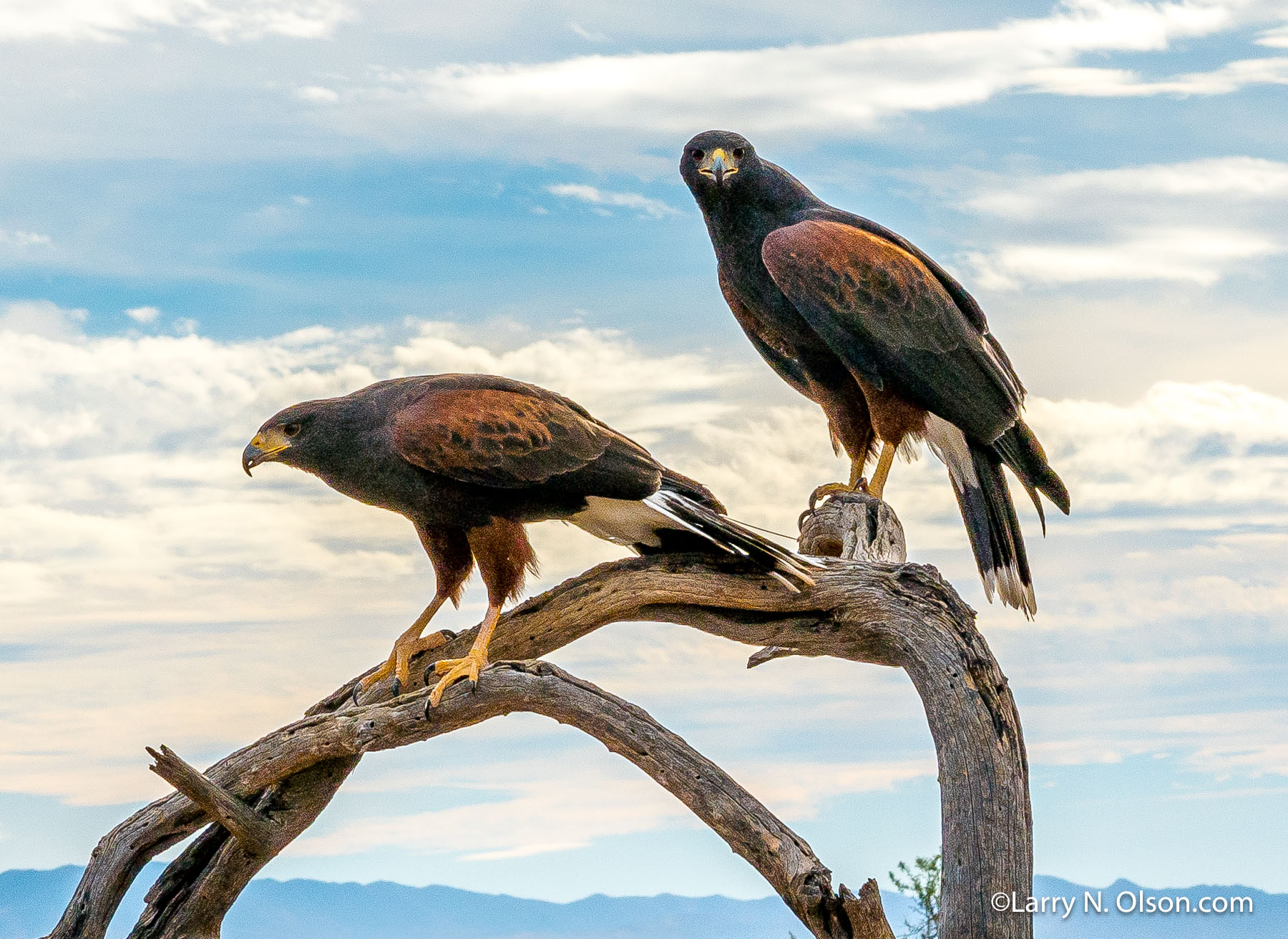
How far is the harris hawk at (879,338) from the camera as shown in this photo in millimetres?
5371

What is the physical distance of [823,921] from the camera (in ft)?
13.8

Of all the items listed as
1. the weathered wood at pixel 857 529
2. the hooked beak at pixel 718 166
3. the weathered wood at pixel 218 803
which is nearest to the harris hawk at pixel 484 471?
the weathered wood at pixel 857 529

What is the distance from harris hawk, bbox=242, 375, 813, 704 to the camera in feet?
14.6

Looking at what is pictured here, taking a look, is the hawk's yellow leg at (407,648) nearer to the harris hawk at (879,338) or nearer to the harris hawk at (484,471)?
the harris hawk at (484,471)

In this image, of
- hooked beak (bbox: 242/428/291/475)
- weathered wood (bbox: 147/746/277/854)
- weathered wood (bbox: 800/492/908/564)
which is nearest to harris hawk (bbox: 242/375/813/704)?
hooked beak (bbox: 242/428/291/475)

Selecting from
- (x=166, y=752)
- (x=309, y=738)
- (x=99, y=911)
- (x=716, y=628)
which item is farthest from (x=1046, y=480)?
(x=99, y=911)

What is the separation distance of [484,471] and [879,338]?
1883 millimetres

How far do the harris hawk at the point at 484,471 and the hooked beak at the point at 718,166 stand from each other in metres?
1.37

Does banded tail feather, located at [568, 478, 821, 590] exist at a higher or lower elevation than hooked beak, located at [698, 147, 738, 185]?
lower

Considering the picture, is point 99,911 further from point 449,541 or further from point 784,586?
point 784,586

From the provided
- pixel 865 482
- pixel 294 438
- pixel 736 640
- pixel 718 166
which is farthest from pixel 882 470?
pixel 294 438

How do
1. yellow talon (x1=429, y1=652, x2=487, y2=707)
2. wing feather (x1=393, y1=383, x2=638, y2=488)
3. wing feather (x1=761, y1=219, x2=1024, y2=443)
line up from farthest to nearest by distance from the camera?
wing feather (x1=761, y1=219, x2=1024, y2=443) → yellow talon (x1=429, y1=652, x2=487, y2=707) → wing feather (x1=393, y1=383, x2=638, y2=488)

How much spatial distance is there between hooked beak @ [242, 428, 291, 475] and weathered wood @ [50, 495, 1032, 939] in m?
1.01

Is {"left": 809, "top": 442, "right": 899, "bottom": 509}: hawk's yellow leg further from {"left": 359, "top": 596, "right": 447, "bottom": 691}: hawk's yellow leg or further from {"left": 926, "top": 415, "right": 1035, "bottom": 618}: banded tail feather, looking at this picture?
{"left": 359, "top": 596, "right": 447, "bottom": 691}: hawk's yellow leg
